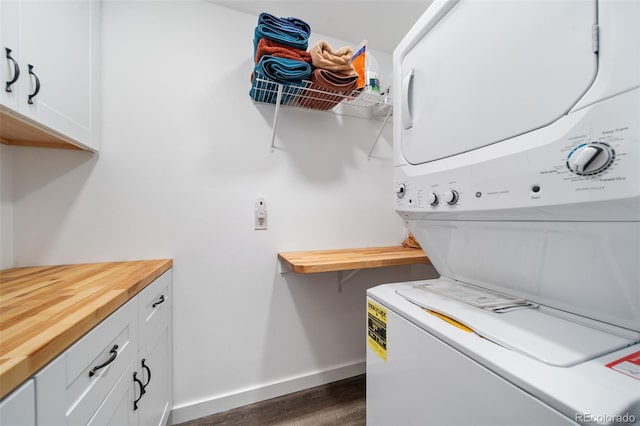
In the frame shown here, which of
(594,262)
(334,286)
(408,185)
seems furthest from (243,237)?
(594,262)

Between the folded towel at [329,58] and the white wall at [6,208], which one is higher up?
the folded towel at [329,58]

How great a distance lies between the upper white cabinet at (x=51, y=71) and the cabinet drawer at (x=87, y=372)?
787mm

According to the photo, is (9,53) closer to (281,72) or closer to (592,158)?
(281,72)

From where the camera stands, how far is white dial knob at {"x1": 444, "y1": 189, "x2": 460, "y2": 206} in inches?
29.2

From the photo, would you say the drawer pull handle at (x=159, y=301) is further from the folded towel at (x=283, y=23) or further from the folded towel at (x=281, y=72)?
the folded towel at (x=283, y=23)

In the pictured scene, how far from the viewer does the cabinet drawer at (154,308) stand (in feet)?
3.14

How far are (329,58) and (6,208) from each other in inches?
68.4

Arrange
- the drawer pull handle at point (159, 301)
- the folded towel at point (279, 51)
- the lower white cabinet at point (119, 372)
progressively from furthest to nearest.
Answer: the folded towel at point (279, 51)
the drawer pull handle at point (159, 301)
the lower white cabinet at point (119, 372)

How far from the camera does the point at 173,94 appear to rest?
1.40m

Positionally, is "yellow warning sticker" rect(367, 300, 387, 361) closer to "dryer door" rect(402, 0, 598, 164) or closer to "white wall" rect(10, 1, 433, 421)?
"dryer door" rect(402, 0, 598, 164)

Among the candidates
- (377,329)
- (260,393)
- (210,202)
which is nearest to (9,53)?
(210,202)

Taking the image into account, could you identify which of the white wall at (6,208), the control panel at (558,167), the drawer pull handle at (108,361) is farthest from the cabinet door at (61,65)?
the control panel at (558,167)

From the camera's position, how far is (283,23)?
1.25 metres

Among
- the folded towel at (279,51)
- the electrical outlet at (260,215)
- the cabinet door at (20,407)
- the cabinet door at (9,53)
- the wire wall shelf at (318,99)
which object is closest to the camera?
the cabinet door at (20,407)
